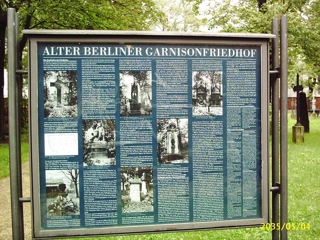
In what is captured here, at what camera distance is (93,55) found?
326 centimetres

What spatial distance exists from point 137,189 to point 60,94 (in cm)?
107

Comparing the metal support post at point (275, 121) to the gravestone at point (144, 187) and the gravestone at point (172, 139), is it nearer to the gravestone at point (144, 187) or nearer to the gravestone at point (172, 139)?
the gravestone at point (172, 139)

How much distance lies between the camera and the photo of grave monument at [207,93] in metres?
3.42

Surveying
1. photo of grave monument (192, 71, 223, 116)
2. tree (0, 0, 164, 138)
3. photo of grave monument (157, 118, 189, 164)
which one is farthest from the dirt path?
tree (0, 0, 164, 138)

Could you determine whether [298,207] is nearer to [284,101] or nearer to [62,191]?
[284,101]

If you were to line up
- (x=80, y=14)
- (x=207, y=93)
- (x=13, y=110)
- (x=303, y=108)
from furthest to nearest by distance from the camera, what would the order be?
(x=303, y=108)
(x=80, y=14)
(x=207, y=93)
(x=13, y=110)

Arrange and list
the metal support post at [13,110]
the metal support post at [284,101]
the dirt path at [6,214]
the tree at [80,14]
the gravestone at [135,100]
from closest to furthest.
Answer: the metal support post at [13,110] → the gravestone at [135,100] → the metal support post at [284,101] → the dirt path at [6,214] → the tree at [80,14]

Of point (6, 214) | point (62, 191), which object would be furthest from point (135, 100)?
point (6, 214)

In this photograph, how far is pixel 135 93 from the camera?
334 centimetres

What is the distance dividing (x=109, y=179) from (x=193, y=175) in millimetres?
755

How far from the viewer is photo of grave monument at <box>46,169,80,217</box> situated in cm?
325

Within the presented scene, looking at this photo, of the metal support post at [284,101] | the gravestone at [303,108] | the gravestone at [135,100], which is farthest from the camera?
the gravestone at [303,108]

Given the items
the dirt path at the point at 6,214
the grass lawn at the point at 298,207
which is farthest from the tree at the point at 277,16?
the dirt path at the point at 6,214

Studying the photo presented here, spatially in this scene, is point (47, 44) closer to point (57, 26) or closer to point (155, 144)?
point (155, 144)
